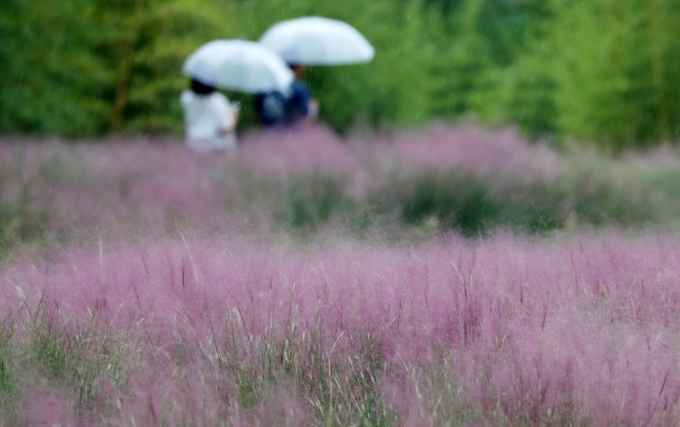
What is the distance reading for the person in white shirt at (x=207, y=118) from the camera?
8094 mm

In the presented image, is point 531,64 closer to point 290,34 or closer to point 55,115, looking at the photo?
point 290,34

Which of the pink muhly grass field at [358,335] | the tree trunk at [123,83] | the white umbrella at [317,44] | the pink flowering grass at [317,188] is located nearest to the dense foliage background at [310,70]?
the tree trunk at [123,83]

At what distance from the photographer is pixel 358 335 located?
2770mm

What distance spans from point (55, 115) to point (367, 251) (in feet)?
28.8

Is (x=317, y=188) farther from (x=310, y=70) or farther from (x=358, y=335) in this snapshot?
(x=310, y=70)

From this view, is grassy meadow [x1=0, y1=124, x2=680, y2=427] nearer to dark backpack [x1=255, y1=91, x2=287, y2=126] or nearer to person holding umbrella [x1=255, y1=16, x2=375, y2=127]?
dark backpack [x1=255, y1=91, x2=287, y2=126]

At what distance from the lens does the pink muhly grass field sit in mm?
2352

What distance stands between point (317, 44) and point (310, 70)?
11.6ft

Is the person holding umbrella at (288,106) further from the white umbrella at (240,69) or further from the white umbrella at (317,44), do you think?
the white umbrella at (317,44)

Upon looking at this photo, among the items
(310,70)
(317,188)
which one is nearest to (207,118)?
(317,188)

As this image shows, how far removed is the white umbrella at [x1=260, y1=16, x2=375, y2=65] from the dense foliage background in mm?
982

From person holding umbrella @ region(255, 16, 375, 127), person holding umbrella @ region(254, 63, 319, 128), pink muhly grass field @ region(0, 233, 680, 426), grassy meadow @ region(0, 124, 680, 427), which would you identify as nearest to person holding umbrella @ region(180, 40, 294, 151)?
person holding umbrella @ region(254, 63, 319, 128)

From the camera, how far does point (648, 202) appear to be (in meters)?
6.75

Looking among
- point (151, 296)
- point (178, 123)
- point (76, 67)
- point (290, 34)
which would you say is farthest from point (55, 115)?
point (151, 296)
